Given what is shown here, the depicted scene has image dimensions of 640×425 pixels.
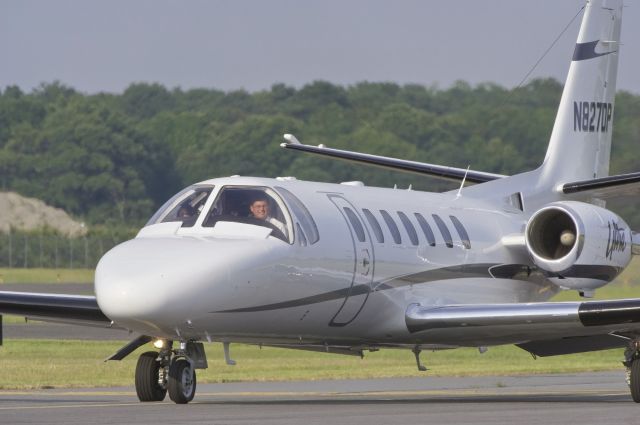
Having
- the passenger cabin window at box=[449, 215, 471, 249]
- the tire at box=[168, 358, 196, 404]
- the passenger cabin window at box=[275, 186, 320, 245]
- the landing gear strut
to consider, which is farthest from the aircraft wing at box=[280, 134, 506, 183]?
the tire at box=[168, 358, 196, 404]

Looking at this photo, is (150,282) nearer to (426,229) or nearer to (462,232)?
(426,229)

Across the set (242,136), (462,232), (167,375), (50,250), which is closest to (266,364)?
(462,232)

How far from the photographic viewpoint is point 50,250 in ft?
179

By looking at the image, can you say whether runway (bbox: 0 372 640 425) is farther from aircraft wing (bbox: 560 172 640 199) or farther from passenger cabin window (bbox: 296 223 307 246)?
aircraft wing (bbox: 560 172 640 199)

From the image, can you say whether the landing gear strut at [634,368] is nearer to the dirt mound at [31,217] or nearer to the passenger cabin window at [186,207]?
the passenger cabin window at [186,207]

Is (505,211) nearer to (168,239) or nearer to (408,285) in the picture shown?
(408,285)

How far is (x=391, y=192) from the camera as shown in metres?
19.8

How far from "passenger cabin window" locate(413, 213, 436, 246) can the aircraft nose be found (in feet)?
15.5

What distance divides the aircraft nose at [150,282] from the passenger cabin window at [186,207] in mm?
1093

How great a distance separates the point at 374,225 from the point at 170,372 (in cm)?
357

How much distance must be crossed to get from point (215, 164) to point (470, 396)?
4366 cm

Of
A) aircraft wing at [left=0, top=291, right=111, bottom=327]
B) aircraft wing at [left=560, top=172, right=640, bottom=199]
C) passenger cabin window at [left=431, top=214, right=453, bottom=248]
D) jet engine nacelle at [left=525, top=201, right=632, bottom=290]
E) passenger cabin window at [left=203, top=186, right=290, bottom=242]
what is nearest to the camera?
passenger cabin window at [left=203, top=186, right=290, bottom=242]

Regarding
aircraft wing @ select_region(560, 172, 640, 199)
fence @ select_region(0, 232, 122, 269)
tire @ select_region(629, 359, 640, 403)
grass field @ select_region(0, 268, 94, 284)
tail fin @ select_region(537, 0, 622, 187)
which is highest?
tail fin @ select_region(537, 0, 622, 187)

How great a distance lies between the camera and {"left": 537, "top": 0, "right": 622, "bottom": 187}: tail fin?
23.6 meters
